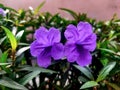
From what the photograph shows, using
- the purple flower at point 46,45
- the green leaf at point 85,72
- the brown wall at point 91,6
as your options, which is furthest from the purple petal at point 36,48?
the brown wall at point 91,6

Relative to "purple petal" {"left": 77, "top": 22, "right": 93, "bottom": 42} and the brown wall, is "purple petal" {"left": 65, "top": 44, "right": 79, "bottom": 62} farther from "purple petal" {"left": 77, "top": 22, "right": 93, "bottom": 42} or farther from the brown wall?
the brown wall

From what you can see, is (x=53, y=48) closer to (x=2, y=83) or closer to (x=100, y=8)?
(x=2, y=83)

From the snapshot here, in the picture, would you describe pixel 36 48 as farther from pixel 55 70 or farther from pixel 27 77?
pixel 55 70

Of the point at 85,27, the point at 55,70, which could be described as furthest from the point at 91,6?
the point at 85,27

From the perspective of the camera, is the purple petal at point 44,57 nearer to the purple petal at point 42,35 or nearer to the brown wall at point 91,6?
the purple petal at point 42,35

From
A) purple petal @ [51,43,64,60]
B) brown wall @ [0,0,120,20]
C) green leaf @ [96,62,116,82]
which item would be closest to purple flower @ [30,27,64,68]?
purple petal @ [51,43,64,60]
